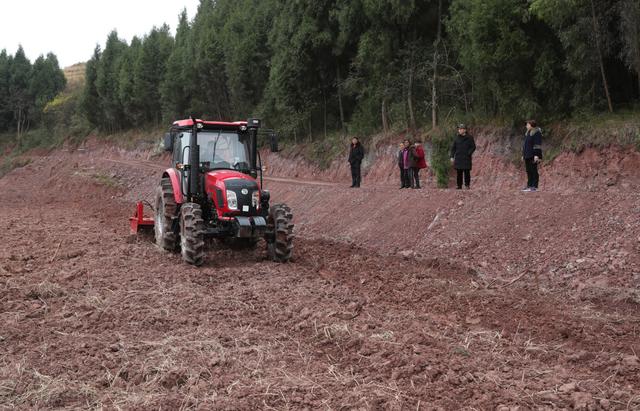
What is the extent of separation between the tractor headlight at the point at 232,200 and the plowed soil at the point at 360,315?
3.12 feet

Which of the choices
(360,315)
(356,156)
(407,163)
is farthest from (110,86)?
(360,315)

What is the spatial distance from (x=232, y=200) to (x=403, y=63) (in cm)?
1552

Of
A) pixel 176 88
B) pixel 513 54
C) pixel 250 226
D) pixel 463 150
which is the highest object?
pixel 176 88

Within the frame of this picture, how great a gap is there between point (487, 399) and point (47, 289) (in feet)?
18.2

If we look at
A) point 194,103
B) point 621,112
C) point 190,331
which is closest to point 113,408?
point 190,331

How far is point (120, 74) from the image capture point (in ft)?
180

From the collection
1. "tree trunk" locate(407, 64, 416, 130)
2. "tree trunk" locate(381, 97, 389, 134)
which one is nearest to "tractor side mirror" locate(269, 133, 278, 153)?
"tree trunk" locate(407, 64, 416, 130)

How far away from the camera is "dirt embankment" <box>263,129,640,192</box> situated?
14719mm

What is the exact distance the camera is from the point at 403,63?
2292 centimetres

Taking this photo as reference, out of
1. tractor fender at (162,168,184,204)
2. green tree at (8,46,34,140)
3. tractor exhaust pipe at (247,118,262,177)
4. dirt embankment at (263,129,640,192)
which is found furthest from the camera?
green tree at (8,46,34,140)

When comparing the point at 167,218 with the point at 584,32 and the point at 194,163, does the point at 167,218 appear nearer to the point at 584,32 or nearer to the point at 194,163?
the point at 194,163

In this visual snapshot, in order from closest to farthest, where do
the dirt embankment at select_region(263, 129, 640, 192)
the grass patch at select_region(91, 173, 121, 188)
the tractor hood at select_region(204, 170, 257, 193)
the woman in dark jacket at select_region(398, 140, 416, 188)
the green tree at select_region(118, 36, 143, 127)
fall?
the tractor hood at select_region(204, 170, 257, 193) → the dirt embankment at select_region(263, 129, 640, 192) → the woman in dark jacket at select_region(398, 140, 416, 188) → the grass patch at select_region(91, 173, 121, 188) → the green tree at select_region(118, 36, 143, 127)

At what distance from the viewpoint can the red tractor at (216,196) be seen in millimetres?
9125

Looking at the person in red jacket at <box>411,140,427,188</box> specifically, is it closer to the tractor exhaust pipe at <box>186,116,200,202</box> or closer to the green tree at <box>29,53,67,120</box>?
the tractor exhaust pipe at <box>186,116,200,202</box>
